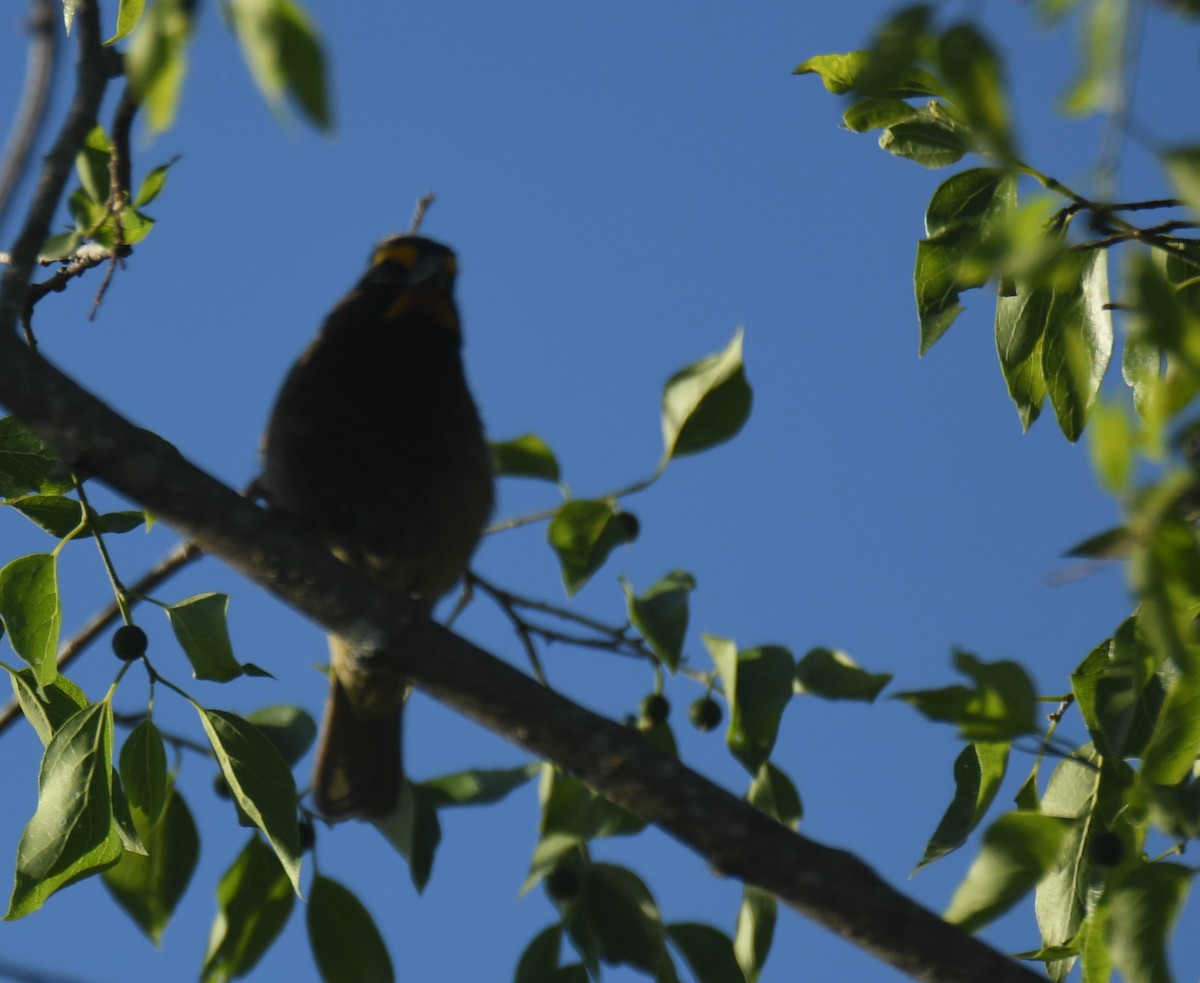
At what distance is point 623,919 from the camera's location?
285 cm

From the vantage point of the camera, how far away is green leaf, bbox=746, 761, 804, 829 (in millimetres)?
2832

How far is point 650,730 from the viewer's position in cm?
304

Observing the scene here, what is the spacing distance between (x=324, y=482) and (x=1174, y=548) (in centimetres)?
280

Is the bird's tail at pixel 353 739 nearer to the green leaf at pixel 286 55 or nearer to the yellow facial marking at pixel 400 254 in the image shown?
the yellow facial marking at pixel 400 254

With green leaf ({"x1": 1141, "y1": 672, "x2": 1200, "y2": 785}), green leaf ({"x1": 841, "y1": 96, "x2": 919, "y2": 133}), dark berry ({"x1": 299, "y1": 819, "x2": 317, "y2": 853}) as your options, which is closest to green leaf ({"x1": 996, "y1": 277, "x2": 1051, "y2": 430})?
green leaf ({"x1": 841, "y1": 96, "x2": 919, "y2": 133})

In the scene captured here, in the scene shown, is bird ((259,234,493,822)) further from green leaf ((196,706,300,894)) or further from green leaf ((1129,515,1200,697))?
green leaf ((1129,515,1200,697))

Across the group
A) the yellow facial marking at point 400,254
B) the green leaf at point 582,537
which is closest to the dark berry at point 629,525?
the green leaf at point 582,537

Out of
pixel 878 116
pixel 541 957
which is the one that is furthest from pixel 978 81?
pixel 541 957

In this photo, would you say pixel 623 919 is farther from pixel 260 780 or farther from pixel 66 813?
pixel 66 813

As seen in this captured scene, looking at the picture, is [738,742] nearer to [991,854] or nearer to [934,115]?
[991,854]

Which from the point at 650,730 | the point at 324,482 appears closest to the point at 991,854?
the point at 650,730

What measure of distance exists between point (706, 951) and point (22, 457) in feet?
5.58

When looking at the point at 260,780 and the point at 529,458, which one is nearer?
the point at 260,780

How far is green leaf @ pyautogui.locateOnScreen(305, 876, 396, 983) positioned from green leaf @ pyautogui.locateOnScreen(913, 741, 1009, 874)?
1.08 metres
